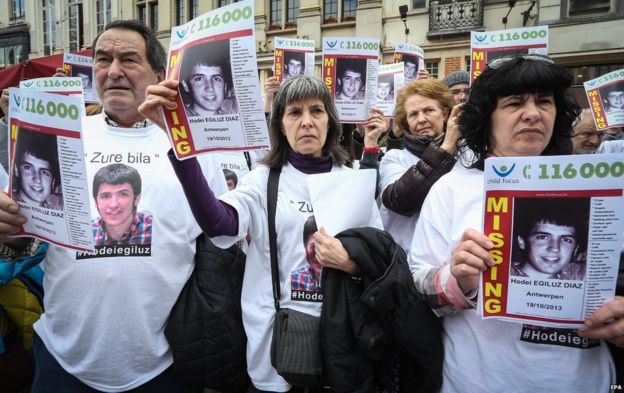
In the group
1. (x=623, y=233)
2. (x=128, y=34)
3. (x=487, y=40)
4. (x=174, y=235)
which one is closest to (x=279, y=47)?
(x=487, y=40)

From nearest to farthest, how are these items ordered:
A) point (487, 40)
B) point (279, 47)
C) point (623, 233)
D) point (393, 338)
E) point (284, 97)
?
point (623, 233) < point (393, 338) < point (284, 97) < point (487, 40) < point (279, 47)

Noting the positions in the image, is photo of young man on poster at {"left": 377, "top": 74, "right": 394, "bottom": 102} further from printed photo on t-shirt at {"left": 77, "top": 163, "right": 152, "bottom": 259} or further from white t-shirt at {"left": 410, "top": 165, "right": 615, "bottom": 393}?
printed photo on t-shirt at {"left": 77, "top": 163, "right": 152, "bottom": 259}

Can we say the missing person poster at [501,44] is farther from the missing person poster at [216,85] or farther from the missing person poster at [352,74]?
the missing person poster at [216,85]

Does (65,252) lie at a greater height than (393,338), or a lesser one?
greater

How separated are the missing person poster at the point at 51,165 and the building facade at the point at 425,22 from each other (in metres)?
13.6

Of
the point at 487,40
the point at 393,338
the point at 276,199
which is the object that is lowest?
the point at 393,338

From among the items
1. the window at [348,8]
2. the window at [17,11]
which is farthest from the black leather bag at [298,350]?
the window at [17,11]

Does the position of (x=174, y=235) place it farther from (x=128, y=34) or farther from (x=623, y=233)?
(x=623, y=233)

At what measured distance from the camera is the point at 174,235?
1577 millimetres

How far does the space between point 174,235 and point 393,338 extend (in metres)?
0.96

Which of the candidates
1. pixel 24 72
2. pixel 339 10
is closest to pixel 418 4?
pixel 339 10

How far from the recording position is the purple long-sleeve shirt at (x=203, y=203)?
1343 mm

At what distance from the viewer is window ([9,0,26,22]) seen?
78.2ft

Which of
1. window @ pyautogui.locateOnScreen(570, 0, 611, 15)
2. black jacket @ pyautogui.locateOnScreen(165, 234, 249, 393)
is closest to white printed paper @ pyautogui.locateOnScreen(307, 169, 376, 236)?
black jacket @ pyautogui.locateOnScreen(165, 234, 249, 393)
